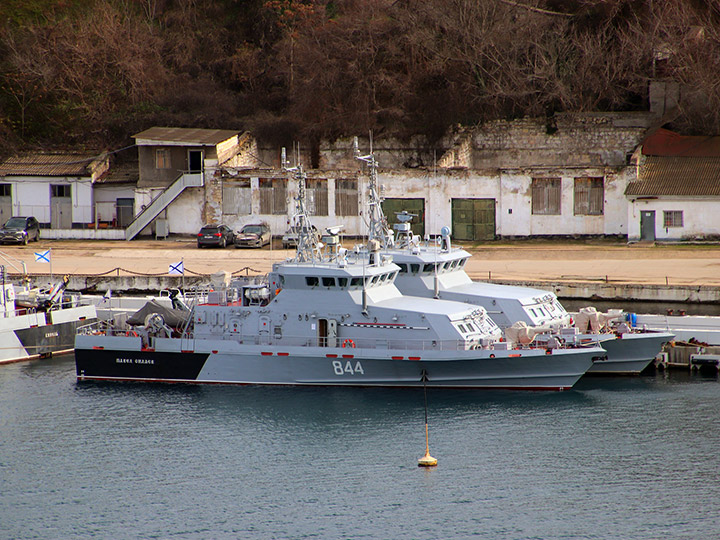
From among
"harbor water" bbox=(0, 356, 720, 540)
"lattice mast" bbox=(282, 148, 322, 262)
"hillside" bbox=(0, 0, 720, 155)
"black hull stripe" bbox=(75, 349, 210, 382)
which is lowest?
"harbor water" bbox=(0, 356, 720, 540)

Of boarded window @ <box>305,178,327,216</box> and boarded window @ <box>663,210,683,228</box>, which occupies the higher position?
boarded window @ <box>305,178,327,216</box>

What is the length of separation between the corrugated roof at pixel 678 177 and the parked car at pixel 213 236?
72.7ft

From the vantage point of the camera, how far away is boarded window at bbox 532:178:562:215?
58.4m

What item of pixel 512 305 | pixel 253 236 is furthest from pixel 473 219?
pixel 512 305

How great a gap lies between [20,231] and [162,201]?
26.8 feet

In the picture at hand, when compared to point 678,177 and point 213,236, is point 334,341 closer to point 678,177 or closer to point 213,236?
point 213,236

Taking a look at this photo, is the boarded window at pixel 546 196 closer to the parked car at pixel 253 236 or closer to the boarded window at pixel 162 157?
the parked car at pixel 253 236

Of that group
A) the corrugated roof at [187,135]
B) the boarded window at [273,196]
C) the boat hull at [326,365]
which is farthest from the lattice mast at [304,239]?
the corrugated roof at [187,135]

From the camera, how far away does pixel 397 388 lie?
35156mm

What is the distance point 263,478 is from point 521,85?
42.8m

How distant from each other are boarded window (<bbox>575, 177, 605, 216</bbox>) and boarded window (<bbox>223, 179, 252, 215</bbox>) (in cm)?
1895

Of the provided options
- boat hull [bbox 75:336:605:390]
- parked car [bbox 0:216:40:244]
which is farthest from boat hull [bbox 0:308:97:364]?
parked car [bbox 0:216:40:244]

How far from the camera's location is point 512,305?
1457 inches

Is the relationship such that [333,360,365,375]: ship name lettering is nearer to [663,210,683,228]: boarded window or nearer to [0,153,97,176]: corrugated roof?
[663,210,683,228]: boarded window
